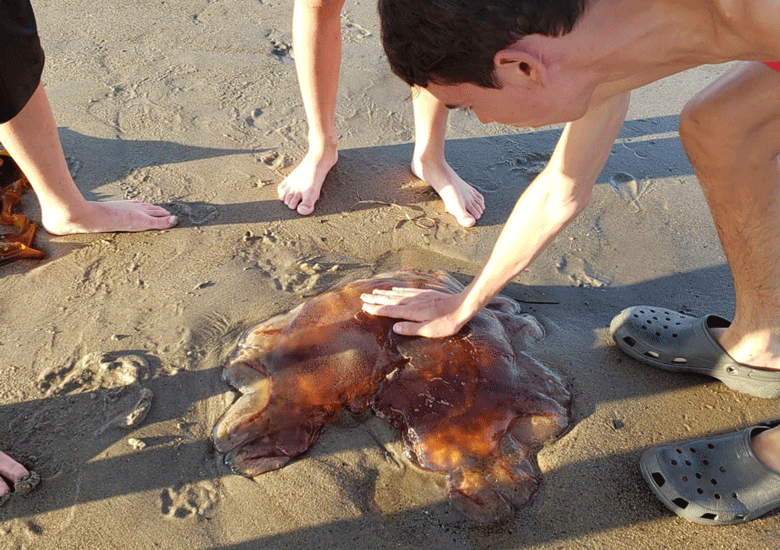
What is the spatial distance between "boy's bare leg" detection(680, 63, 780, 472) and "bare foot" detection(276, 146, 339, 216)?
1.64 m

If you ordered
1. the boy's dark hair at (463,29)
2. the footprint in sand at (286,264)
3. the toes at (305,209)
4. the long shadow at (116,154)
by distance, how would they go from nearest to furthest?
the boy's dark hair at (463,29), the footprint in sand at (286,264), the toes at (305,209), the long shadow at (116,154)

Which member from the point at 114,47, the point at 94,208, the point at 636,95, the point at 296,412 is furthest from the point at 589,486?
the point at 114,47

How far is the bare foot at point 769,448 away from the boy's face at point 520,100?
1.24 metres

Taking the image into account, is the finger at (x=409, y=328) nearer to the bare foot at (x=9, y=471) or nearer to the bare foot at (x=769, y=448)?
the bare foot at (x=769, y=448)

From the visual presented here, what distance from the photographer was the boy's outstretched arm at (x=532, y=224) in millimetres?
1911

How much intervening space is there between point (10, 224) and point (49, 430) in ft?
3.81

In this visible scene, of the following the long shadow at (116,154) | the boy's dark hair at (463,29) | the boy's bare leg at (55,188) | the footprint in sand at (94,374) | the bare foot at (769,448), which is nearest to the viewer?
the boy's dark hair at (463,29)

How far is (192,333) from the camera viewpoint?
2.43 meters

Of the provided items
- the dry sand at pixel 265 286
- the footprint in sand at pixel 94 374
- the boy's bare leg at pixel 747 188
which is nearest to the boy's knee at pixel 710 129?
the boy's bare leg at pixel 747 188

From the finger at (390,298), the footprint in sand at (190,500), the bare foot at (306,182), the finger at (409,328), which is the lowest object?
the footprint in sand at (190,500)

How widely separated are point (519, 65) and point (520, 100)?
11 centimetres

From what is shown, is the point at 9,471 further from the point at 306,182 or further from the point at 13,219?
the point at 306,182

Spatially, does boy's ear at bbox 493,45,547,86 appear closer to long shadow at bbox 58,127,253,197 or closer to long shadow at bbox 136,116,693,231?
long shadow at bbox 136,116,693,231

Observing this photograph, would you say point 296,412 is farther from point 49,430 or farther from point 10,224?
point 10,224
